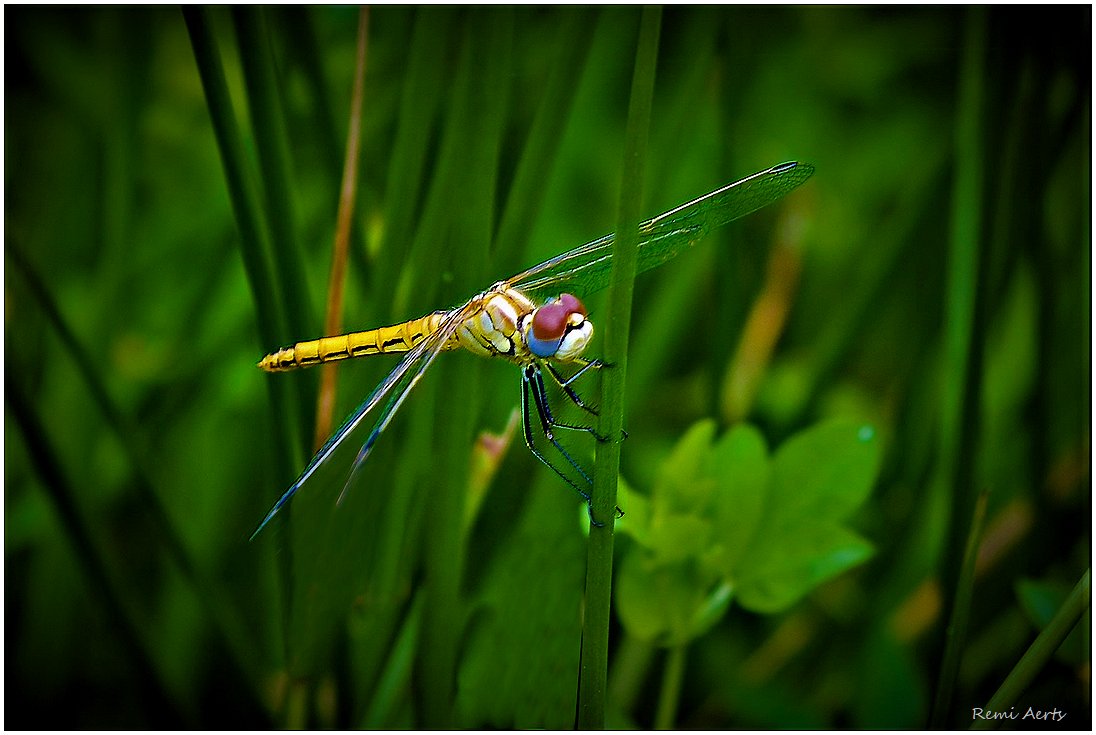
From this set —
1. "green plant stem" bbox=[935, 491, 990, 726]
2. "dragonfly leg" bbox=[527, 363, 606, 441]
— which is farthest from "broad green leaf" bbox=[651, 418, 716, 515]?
"green plant stem" bbox=[935, 491, 990, 726]

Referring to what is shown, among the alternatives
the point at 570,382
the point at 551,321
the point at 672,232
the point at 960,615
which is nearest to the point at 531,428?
the point at 570,382

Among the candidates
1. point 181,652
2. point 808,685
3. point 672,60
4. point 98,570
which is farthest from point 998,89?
point 181,652

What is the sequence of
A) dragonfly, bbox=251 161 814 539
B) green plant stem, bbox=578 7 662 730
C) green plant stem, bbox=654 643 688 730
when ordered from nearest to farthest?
green plant stem, bbox=578 7 662 730
dragonfly, bbox=251 161 814 539
green plant stem, bbox=654 643 688 730

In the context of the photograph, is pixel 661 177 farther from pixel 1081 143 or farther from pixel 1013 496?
pixel 1013 496

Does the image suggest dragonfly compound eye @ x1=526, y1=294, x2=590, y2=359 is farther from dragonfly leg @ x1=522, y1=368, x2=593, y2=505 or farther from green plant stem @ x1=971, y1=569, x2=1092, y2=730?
green plant stem @ x1=971, y1=569, x2=1092, y2=730

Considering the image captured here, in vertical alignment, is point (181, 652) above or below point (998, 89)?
below

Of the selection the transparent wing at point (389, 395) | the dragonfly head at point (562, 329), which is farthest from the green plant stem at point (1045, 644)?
the transparent wing at point (389, 395)
